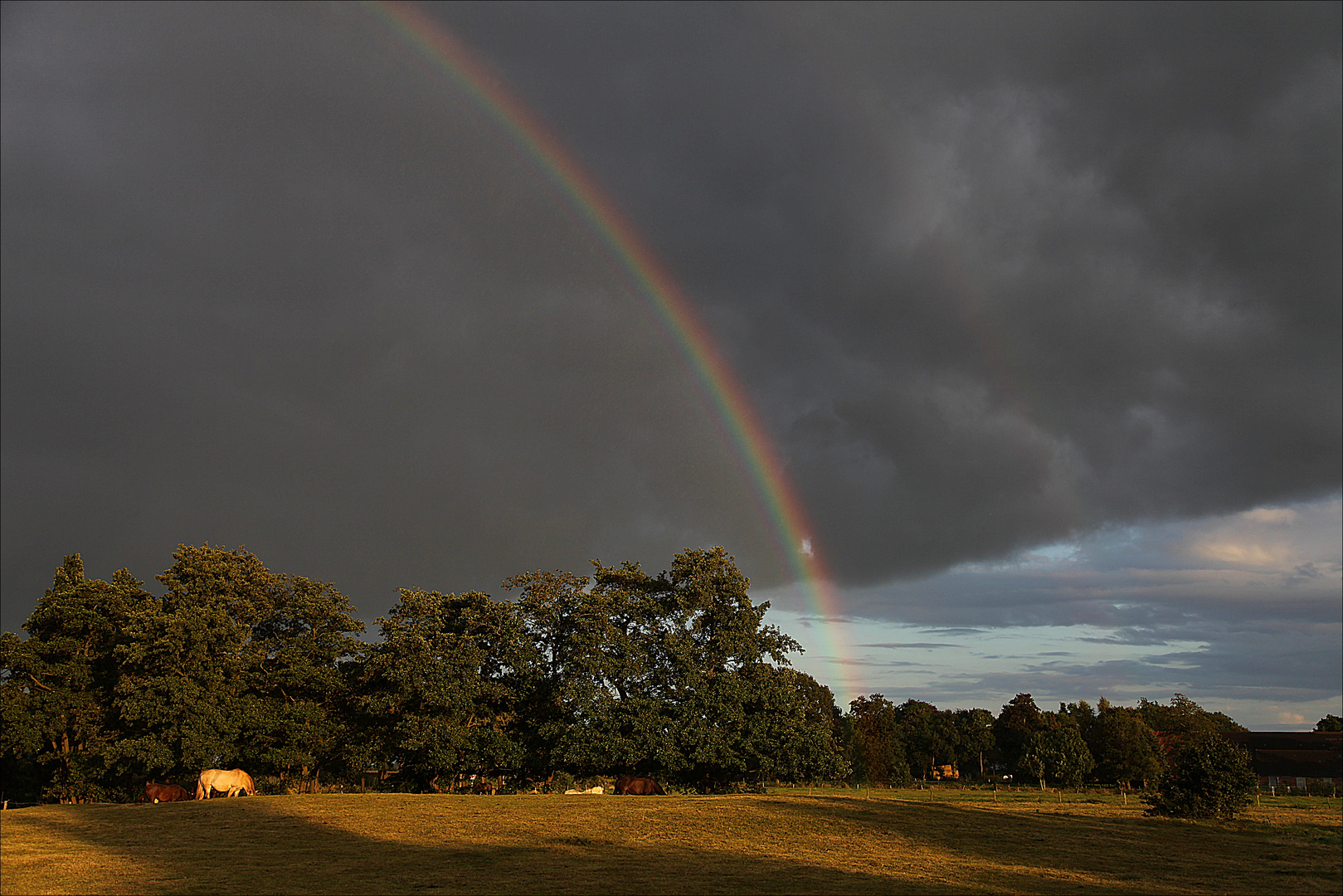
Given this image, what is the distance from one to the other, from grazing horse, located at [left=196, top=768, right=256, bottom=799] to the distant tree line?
2.69ft

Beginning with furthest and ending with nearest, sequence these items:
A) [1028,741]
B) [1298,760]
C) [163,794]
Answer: [1028,741] < [1298,760] < [163,794]

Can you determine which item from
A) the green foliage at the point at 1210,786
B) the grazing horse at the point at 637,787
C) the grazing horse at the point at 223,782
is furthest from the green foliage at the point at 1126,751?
the grazing horse at the point at 223,782

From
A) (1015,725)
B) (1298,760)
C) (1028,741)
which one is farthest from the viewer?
(1015,725)

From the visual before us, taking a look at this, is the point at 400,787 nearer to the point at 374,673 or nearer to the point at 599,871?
the point at 374,673

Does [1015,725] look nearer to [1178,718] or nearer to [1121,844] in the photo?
[1178,718]

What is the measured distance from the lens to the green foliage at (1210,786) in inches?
1593

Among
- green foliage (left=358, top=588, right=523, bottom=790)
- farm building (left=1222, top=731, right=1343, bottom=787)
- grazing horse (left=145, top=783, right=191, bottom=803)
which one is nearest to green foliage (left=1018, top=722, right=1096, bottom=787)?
farm building (left=1222, top=731, right=1343, bottom=787)

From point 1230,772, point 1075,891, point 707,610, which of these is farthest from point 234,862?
point 1230,772

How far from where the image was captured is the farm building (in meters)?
77.2

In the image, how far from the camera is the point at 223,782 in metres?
43.4

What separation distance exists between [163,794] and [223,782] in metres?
2.65

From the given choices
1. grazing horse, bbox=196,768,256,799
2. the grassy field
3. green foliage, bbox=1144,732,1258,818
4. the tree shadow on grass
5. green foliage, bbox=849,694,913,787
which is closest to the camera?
the grassy field

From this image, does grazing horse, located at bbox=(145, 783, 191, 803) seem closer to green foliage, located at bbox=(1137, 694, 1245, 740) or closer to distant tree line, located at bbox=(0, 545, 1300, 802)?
distant tree line, located at bbox=(0, 545, 1300, 802)

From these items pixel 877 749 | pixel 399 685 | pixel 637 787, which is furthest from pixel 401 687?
pixel 877 749
